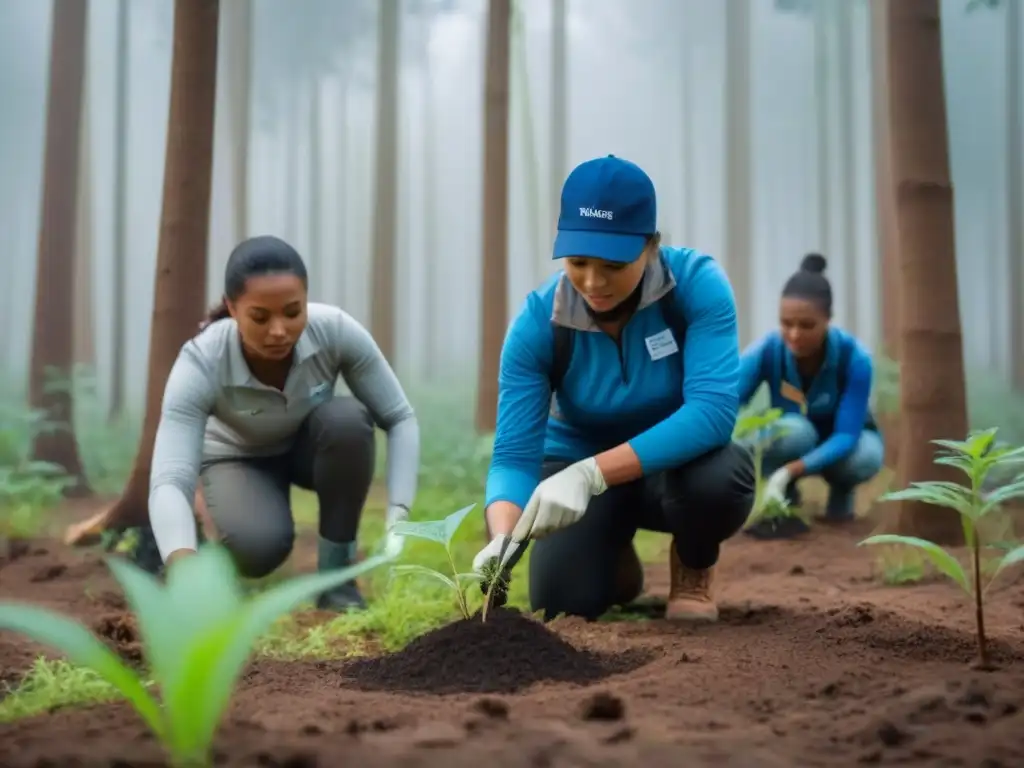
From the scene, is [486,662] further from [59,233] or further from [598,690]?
[59,233]

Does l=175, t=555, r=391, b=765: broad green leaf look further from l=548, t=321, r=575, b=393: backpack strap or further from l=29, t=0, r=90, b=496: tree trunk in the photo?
l=29, t=0, r=90, b=496: tree trunk

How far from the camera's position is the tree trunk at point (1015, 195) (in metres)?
13.1

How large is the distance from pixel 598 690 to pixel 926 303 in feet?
8.42

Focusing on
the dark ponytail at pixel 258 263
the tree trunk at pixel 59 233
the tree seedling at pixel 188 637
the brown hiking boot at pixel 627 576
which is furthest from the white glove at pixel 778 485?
the tree trunk at pixel 59 233

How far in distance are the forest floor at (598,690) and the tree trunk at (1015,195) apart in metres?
11.5

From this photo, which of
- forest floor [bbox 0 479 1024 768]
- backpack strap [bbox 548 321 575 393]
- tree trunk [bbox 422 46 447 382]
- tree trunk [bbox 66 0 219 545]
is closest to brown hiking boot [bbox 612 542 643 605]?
forest floor [bbox 0 479 1024 768]

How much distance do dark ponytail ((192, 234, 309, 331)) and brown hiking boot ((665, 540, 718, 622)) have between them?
131 cm

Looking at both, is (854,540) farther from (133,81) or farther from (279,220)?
(279,220)

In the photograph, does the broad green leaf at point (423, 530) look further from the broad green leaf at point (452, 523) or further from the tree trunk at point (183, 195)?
the tree trunk at point (183, 195)

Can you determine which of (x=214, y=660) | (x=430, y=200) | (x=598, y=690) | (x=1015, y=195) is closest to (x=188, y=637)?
(x=214, y=660)

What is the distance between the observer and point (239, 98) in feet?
38.5

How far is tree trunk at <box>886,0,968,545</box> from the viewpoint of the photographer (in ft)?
11.4

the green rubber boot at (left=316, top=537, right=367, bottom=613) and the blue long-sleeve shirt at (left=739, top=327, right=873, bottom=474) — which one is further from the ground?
the blue long-sleeve shirt at (left=739, top=327, right=873, bottom=474)

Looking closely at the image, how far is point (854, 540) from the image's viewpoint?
4.12 m
